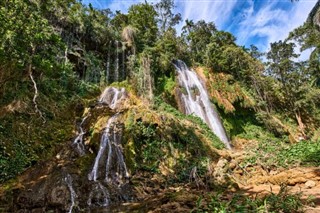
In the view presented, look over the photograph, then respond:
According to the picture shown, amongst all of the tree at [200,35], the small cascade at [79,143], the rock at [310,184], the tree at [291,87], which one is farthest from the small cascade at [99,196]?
the tree at [200,35]

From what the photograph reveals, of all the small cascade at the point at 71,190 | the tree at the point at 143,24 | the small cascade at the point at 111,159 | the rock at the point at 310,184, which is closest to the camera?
the small cascade at the point at 71,190

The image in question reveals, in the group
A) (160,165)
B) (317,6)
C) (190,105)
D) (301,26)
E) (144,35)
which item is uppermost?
(144,35)

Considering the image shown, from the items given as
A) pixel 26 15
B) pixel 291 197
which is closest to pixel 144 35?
pixel 26 15

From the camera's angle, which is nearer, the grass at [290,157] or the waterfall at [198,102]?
the grass at [290,157]

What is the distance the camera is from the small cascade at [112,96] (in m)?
14.7

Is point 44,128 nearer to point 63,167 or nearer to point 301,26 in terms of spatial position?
point 63,167

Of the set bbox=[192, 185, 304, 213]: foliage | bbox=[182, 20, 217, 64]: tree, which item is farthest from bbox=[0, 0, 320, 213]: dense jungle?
bbox=[182, 20, 217, 64]: tree

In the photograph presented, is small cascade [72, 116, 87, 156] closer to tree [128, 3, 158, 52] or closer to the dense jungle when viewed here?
the dense jungle

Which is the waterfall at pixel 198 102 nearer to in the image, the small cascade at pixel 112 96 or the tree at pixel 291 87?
the small cascade at pixel 112 96

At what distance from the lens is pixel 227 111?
786 inches

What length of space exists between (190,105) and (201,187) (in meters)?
10.7

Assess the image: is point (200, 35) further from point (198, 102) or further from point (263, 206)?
point (263, 206)

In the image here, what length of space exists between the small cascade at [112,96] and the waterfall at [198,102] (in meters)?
5.01

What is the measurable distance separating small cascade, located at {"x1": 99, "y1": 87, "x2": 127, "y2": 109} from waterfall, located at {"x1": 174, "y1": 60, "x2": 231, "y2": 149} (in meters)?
5.01
